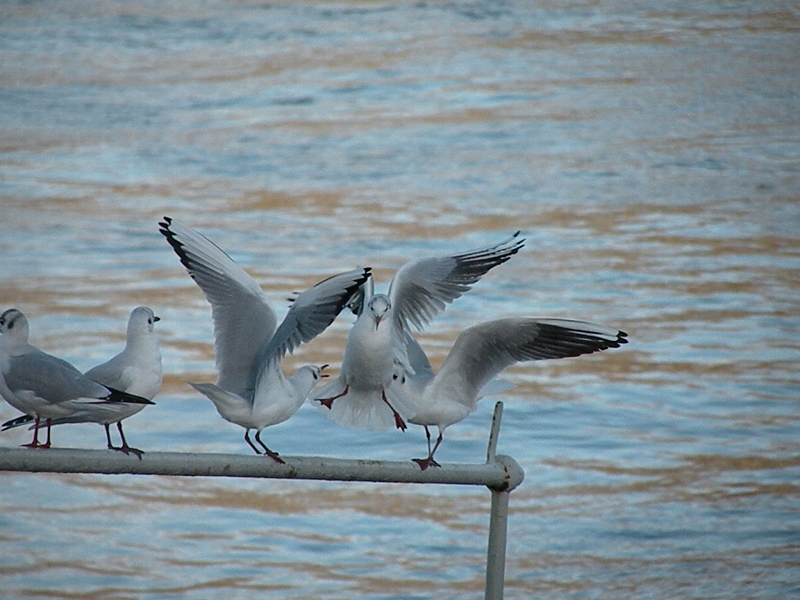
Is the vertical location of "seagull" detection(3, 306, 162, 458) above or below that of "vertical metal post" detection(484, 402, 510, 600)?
above

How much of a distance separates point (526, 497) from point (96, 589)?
2229mm

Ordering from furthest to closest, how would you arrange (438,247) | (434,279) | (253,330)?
(438,247)
(434,279)
(253,330)

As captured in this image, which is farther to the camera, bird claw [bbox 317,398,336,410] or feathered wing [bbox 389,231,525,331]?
feathered wing [bbox 389,231,525,331]

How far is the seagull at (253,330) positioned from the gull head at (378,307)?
0.06 metres

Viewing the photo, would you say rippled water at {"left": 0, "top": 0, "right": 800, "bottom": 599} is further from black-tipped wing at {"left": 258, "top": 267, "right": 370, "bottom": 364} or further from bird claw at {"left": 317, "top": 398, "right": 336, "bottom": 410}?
black-tipped wing at {"left": 258, "top": 267, "right": 370, "bottom": 364}

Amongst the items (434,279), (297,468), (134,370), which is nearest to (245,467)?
(297,468)

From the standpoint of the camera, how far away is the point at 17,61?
15016 millimetres

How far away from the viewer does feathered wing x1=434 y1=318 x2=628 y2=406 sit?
3592 mm

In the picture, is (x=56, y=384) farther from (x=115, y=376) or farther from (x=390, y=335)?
(x=390, y=335)

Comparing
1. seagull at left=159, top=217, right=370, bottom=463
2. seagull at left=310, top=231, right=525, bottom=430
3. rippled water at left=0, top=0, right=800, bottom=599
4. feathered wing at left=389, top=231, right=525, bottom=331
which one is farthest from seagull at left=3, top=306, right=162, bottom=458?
rippled water at left=0, top=0, right=800, bottom=599

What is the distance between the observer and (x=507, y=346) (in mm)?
3762

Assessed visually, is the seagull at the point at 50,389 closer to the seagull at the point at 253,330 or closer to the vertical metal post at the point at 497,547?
the seagull at the point at 253,330

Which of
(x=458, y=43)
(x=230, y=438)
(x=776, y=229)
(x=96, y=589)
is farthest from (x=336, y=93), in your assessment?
(x=96, y=589)

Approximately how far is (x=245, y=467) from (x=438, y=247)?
7254 mm
